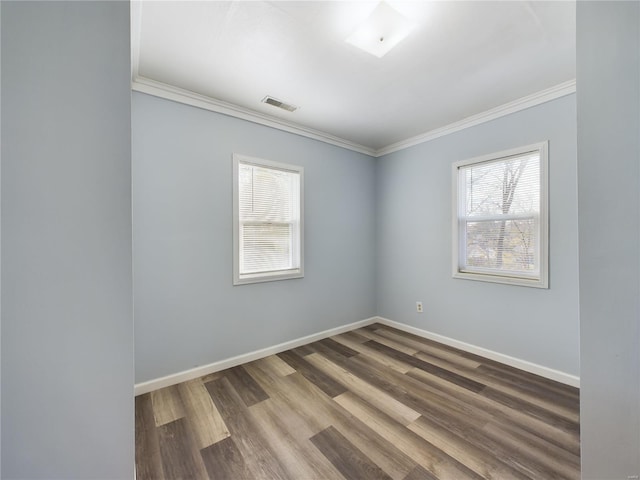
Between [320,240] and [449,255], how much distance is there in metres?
1.56

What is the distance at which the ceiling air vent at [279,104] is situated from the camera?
2.40 metres

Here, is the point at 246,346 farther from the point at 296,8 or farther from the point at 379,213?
the point at 296,8

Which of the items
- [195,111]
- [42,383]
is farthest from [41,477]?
[195,111]

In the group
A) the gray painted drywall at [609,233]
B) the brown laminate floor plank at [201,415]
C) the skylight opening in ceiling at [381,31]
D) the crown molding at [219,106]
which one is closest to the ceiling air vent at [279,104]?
the crown molding at [219,106]

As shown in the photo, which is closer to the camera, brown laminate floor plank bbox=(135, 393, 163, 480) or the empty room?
the empty room

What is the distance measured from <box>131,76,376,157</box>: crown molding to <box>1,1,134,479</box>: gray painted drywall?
1.61 meters

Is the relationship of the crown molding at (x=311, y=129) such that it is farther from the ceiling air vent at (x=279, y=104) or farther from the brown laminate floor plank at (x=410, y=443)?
the brown laminate floor plank at (x=410, y=443)

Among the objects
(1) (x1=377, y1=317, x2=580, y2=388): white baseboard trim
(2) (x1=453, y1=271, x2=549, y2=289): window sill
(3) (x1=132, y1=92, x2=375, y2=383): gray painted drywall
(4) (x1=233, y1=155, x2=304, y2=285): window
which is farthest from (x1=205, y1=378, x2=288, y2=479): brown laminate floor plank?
(2) (x1=453, y1=271, x2=549, y2=289): window sill

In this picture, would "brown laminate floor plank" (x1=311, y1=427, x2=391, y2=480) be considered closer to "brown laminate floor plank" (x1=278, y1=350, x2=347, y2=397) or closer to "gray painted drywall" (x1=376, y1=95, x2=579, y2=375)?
"brown laminate floor plank" (x1=278, y1=350, x2=347, y2=397)

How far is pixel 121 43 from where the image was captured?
0.80m

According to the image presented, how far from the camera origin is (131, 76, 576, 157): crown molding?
2139 mm

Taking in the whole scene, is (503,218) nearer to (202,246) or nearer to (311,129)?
(311,129)

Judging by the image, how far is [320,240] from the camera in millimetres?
3248

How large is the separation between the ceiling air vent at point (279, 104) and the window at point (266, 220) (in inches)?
22.3
